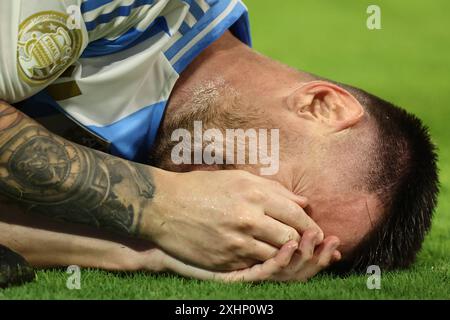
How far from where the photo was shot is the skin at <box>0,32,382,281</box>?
2.72 metres

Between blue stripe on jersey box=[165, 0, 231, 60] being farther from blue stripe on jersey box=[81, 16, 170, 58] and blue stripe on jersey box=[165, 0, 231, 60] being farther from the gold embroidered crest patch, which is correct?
the gold embroidered crest patch

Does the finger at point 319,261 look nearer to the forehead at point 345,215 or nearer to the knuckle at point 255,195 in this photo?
the forehead at point 345,215

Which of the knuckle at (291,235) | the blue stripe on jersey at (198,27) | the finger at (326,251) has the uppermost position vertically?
the blue stripe on jersey at (198,27)

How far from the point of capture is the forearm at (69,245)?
2.86 metres

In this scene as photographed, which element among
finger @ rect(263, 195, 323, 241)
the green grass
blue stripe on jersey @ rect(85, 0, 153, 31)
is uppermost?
blue stripe on jersey @ rect(85, 0, 153, 31)

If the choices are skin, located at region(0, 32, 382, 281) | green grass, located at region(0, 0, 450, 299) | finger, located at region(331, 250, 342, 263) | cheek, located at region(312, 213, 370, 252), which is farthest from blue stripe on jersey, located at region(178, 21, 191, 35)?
green grass, located at region(0, 0, 450, 299)

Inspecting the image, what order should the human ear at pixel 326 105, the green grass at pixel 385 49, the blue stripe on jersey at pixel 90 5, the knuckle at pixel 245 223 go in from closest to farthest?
the knuckle at pixel 245 223 → the blue stripe on jersey at pixel 90 5 → the human ear at pixel 326 105 → the green grass at pixel 385 49

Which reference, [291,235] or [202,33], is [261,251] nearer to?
[291,235]

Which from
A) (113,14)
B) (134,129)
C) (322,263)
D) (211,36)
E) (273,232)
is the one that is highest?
(113,14)

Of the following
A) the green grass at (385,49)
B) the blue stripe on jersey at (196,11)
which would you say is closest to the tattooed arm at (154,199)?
the blue stripe on jersey at (196,11)

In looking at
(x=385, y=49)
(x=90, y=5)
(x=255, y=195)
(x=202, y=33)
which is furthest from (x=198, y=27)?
(x=385, y=49)

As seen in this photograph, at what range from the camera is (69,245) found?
2930 millimetres

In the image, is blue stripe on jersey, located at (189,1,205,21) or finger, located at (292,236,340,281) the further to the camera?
blue stripe on jersey, located at (189,1,205,21)

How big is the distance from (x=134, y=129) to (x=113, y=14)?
0.36m
